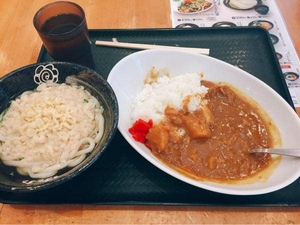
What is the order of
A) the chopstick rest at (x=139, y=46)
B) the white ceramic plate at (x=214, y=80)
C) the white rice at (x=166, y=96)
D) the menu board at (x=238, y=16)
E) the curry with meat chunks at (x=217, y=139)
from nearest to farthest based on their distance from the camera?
the white ceramic plate at (x=214, y=80), the curry with meat chunks at (x=217, y=139), the white rice at (x=166, y=96), the chopstick rest at (x=139, y=46), the menu board at (x=238, y=16)

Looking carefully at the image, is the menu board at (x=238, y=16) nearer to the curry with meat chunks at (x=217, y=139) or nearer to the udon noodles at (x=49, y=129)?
the curry with meat chunks at (x=217, y=139)

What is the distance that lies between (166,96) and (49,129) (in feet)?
2.20

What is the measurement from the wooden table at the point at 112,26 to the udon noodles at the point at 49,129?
0.74 ft

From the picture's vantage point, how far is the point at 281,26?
2246 mm

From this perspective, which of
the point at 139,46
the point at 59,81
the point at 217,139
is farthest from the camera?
the point at 139,46

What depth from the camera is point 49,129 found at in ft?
4.65

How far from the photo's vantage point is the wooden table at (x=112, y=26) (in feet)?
4.39

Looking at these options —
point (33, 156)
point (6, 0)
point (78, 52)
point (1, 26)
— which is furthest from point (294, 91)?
point (6, 0)

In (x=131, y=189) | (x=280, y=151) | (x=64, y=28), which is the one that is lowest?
(x=131, y=189)

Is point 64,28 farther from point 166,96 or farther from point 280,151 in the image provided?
point 280,151

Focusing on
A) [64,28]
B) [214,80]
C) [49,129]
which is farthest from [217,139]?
[64,28]

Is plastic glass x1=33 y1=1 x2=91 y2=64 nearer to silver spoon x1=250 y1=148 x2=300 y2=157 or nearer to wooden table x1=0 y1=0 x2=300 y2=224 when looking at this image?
wooden table x1=0 y1=0 x2=300 y2=224

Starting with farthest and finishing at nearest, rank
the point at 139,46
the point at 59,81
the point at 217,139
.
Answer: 1. the point at 139,46
2. the point at 59,81
3. the point at 217,139

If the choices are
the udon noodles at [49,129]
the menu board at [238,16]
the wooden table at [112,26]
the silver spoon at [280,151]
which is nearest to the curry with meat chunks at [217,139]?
the silver spoon at [280,151]
